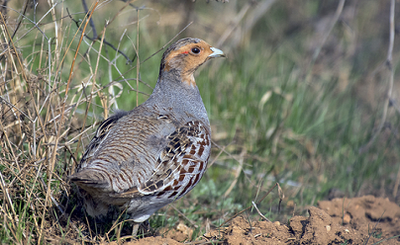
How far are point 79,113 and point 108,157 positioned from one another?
2352mm

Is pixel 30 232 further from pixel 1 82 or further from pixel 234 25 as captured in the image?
pixel 234 25

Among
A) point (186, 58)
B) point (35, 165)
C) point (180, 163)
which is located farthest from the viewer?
point (186, 58)

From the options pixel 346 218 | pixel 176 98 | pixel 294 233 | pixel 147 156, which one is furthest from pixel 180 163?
pixel 346 218

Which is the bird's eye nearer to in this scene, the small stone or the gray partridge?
the gray partridge

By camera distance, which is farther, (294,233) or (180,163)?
(180,163)

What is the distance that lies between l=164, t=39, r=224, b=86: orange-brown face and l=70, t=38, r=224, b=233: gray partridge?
0.35 ft

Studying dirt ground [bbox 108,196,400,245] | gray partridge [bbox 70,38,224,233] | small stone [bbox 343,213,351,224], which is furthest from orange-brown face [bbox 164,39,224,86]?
small stone [bbox 343,213,351,224]

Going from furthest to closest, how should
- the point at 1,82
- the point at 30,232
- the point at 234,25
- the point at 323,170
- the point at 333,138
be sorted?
the point at 234,25 < the point at 333,138 < the point at 323,170 < the point at 1,82 < the point at 30,232

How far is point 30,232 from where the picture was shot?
3.07 m

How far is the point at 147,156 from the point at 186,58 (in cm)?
136

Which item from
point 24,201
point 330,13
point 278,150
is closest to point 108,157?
point 24,201

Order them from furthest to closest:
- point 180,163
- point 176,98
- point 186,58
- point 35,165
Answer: point 186,58
point 176,98
point 180,163
point 35,165

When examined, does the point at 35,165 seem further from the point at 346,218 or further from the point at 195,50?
the point at 346,218

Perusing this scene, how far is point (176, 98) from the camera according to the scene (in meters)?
3.98
